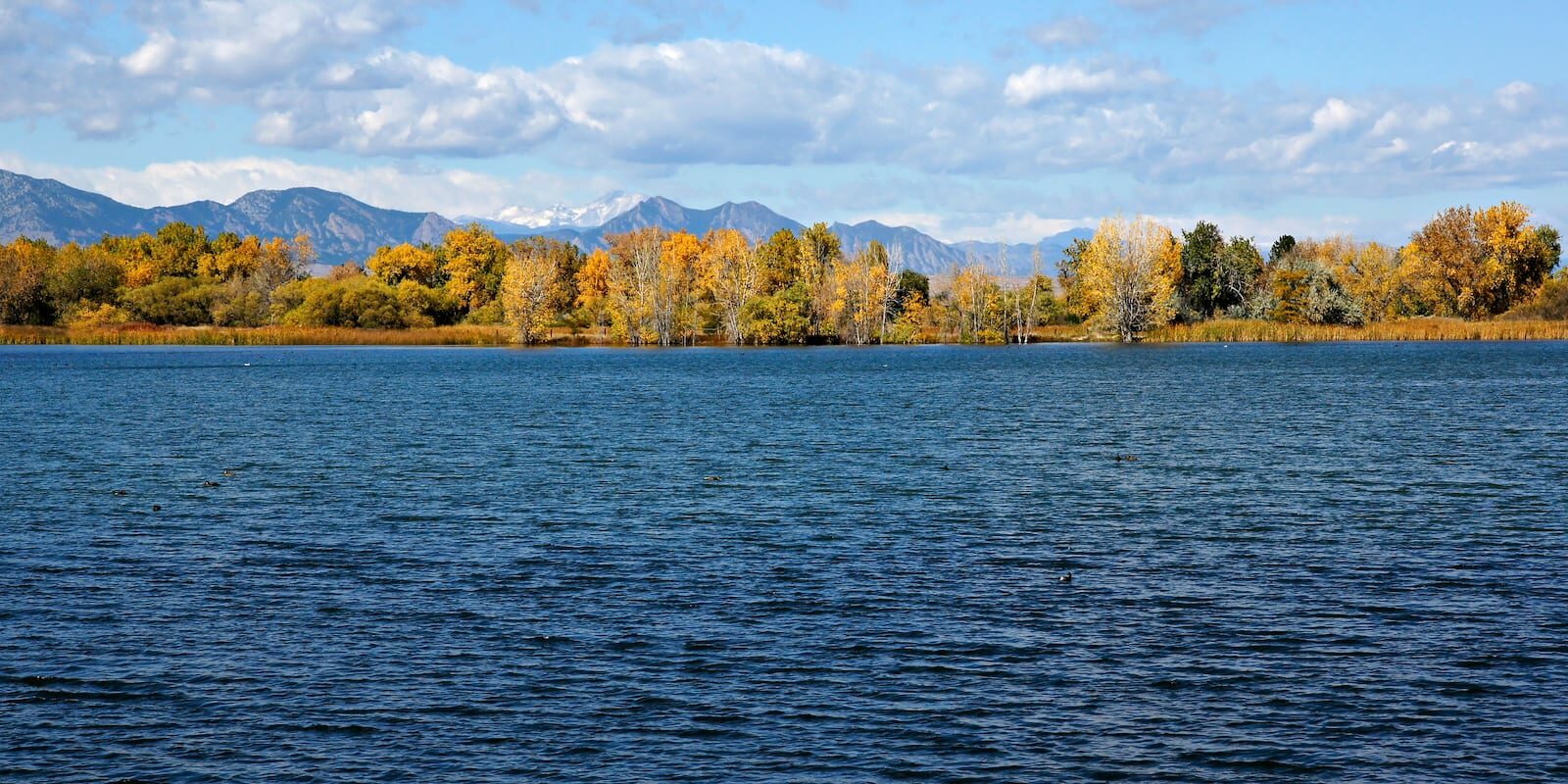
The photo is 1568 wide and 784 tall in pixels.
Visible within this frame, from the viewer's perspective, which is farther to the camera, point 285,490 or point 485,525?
point 285,490

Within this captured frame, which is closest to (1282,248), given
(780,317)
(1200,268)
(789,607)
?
(1200,268)

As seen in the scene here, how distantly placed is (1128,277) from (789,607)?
15559cm

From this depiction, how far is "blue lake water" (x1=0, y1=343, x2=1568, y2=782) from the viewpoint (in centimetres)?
1791

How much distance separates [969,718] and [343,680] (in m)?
9.70

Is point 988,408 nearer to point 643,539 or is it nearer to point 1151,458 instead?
point 1151,458

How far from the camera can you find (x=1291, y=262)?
18225 centimetres

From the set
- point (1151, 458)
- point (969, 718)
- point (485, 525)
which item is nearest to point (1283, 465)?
point (1151, 458)

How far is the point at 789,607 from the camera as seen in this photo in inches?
992

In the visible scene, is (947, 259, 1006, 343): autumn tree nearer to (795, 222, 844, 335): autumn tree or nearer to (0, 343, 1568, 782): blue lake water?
(795, 222, 844, 335): autumn tree

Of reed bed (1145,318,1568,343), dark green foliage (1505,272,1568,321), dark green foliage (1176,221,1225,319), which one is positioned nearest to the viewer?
reed bed (1145,318,1568,343)

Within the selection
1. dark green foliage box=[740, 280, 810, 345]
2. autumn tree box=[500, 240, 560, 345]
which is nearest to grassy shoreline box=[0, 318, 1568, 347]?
autumn tree box=[500, 240, 560, 345]

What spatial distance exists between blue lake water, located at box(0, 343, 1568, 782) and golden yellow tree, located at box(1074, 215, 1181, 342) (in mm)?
Answer: 113938

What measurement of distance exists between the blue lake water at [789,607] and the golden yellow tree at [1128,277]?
114 m

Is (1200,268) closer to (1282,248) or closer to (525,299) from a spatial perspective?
(1282,248)
